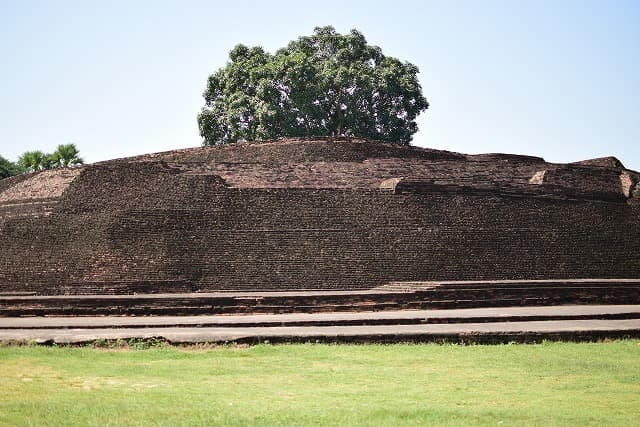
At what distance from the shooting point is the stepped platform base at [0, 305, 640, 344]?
29.6ft

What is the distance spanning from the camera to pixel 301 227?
1512 cm

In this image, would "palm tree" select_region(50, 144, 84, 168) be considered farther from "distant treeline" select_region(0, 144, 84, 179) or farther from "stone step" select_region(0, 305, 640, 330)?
"stone step" select_region(0, 305, 640, 330)

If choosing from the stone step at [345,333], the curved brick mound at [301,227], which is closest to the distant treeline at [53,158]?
the curved brick mound at [301,227]

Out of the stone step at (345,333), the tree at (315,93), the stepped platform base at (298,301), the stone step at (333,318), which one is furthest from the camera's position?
the tree at (315,93)

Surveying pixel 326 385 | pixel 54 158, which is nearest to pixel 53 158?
pixel 54 158

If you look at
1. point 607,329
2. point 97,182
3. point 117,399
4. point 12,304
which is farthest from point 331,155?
point 117,399

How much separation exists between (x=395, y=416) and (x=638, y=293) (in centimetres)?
1024

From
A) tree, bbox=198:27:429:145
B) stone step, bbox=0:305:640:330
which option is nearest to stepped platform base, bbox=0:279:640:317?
stone step, bbox=0:305:640:330

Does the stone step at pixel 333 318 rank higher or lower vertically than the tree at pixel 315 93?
lower

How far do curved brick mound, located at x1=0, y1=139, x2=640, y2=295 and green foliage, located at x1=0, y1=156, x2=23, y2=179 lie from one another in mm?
18555

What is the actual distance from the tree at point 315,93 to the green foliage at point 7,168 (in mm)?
10427

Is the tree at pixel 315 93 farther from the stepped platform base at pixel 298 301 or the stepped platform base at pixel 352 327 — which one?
the stepped platform base at pixel 352 327

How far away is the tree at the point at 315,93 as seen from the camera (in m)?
27.4

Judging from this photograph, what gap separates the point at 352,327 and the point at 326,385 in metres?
3.49
